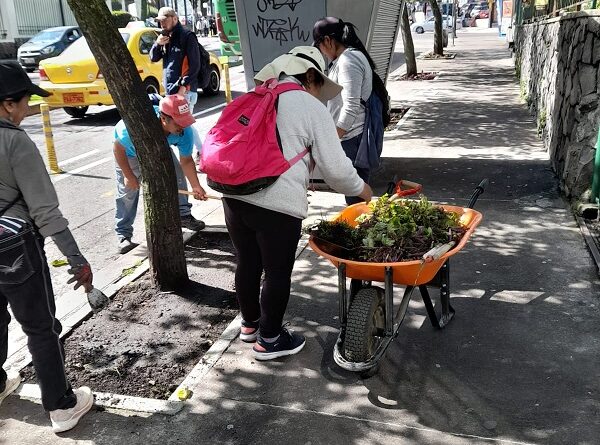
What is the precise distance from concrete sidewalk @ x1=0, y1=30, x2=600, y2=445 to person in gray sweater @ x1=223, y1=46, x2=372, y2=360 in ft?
1.23

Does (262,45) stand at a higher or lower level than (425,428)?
higher

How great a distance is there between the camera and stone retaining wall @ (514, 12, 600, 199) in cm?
628

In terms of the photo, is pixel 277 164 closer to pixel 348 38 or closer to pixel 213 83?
pixel 348 38

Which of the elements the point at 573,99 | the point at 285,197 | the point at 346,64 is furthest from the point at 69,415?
the point at 573,99

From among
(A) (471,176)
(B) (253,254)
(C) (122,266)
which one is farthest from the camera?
(A) (471,176)

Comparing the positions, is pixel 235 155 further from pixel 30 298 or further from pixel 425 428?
pixel 425 428

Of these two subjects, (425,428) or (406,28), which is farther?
(406,28)

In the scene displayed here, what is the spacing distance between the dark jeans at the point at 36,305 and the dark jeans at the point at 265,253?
3.53 feet

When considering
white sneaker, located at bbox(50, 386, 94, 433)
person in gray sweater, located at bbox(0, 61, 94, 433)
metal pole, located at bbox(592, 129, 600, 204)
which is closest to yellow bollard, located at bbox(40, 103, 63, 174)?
person in gray sweater, located at bbox(0, 61, 94, 433)

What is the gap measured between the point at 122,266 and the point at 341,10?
3778 mm

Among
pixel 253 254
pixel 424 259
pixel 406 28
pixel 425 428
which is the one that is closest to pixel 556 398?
pixel 425 428

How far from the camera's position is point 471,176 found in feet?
25.7

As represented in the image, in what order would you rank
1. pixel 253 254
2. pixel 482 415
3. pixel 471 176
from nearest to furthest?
pixel 482 415, pixel 253 254, pixel 471 176

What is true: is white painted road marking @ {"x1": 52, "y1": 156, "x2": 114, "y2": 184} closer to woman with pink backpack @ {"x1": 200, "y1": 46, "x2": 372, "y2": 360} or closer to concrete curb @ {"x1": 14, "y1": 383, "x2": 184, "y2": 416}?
concrete curb @ {"x1": 14, "y1": 383, "x2": 184, "y2": 416}
